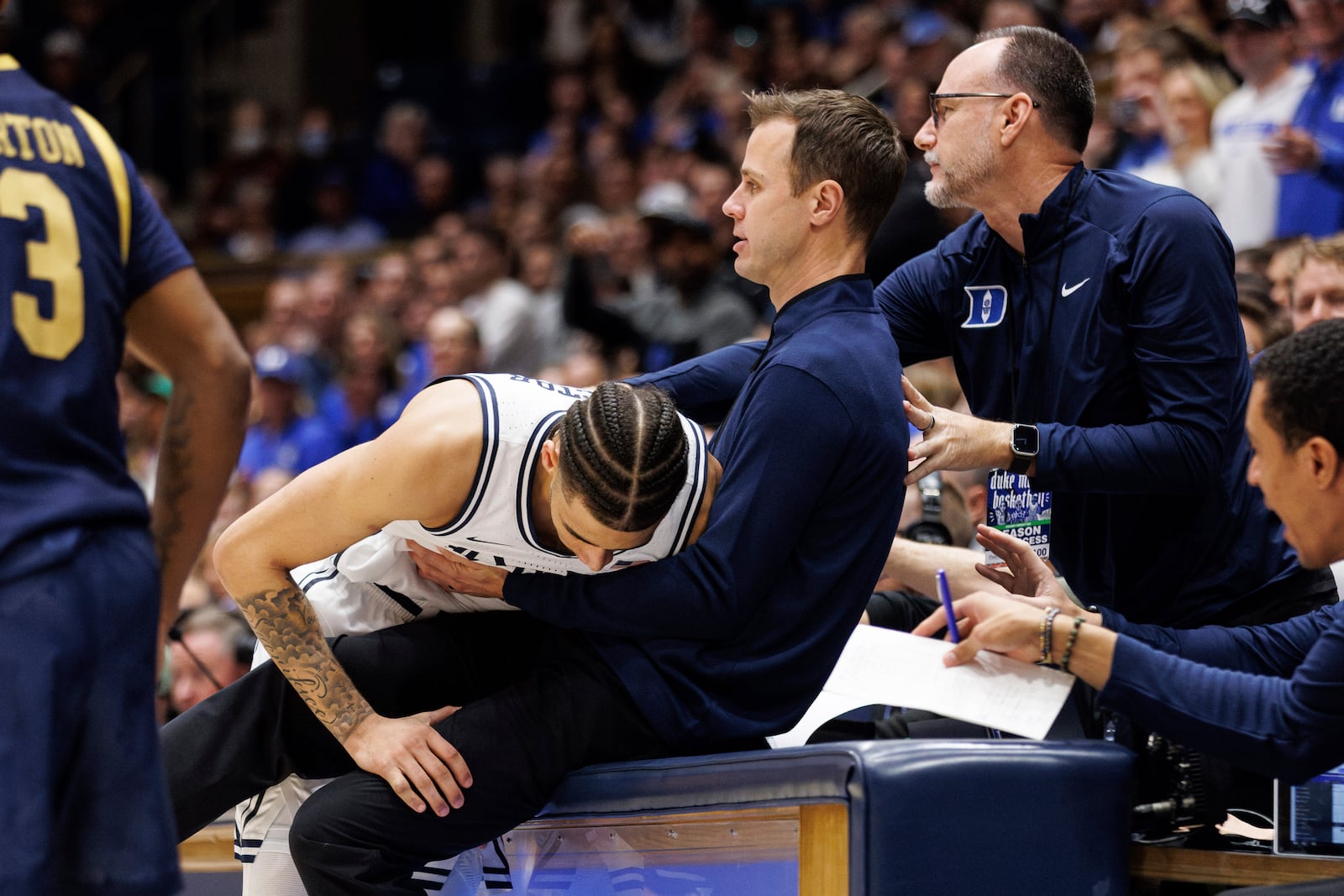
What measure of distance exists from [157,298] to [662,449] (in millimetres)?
770

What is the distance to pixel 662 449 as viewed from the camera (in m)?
2.31

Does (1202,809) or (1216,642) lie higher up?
(1216,642)

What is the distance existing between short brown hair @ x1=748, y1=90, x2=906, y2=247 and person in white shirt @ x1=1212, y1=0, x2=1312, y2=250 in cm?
257

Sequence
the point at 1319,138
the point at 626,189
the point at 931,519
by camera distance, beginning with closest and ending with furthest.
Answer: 1. the point at 931,519
2. the point at 1319,138
3. the point at 626,189

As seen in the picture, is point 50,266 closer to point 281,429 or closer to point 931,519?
point 931,519

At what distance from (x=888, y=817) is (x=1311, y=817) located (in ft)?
2.14

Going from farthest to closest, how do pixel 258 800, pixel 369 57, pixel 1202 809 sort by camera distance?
pixel 369 57 < pixel 258 800 < pixel 1202 809

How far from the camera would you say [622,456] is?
227 cm

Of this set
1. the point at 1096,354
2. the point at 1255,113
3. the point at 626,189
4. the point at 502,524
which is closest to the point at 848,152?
the point at 1096,354

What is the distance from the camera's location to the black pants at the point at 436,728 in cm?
241

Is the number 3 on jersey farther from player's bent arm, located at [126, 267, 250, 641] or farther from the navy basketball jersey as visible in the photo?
player's bent arm, located at [126, 267, 250, 641]

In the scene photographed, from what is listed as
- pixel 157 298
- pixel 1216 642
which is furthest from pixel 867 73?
pixel 157 298

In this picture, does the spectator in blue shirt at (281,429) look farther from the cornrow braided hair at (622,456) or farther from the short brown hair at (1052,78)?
the cornrow braided hair at (622,456)

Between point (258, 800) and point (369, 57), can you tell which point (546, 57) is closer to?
point (369, 57)
